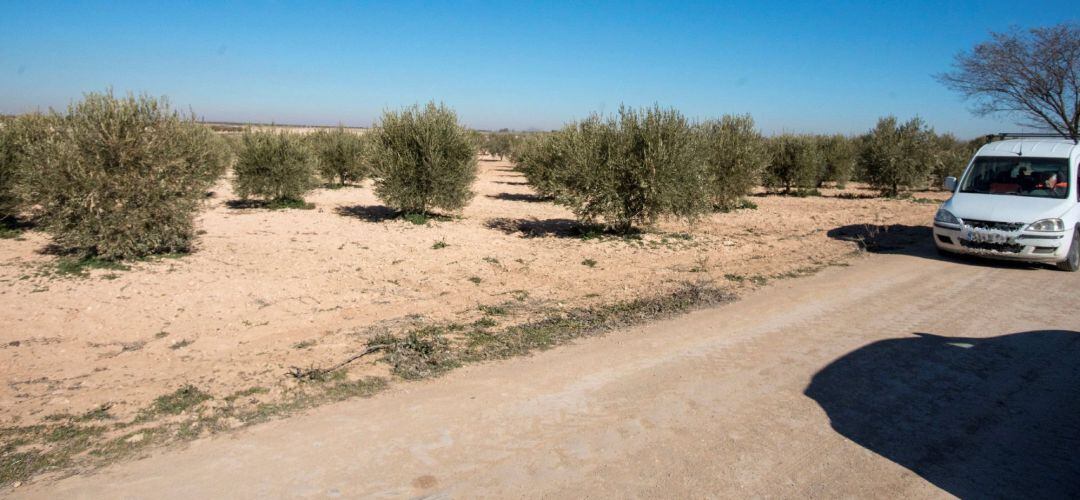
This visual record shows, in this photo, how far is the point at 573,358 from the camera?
5887 millimetres

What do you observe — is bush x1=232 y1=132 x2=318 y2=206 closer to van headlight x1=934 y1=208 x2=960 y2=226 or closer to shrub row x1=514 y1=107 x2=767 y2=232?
shrub row x1=514 y1=107 x2=767 y2=232

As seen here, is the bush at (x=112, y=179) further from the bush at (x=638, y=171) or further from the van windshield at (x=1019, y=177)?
the van windshield at (x=1019, y=177)

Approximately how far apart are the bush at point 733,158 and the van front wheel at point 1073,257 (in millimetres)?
9905

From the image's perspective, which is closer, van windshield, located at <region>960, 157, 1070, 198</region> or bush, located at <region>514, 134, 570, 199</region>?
van windshield, located at <region>960, 157, 1070, 198</region>

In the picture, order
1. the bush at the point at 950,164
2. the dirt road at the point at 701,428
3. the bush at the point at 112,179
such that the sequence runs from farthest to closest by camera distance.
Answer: the bush at the point at 950,164, the bush at the point at 112,179, the dirt road at the point at 701,428

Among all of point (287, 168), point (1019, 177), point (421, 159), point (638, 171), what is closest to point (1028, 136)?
point (1019, 177)

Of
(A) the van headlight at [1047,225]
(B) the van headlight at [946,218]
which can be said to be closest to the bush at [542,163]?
(B) the van headlight at [946,218]

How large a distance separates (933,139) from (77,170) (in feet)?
93.0

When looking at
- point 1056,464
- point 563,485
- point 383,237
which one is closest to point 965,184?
point 1056,464

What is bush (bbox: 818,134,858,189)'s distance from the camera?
30281 mm

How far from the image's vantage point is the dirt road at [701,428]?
3.64 m

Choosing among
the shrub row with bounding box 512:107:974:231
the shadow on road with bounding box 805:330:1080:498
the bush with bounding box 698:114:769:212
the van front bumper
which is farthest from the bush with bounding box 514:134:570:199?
the shadow on road with bounding box 805:330:1080:498

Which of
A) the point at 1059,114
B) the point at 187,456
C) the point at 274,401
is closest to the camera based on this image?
the point at 187,456

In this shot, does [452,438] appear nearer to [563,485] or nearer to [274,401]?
[563,485]
